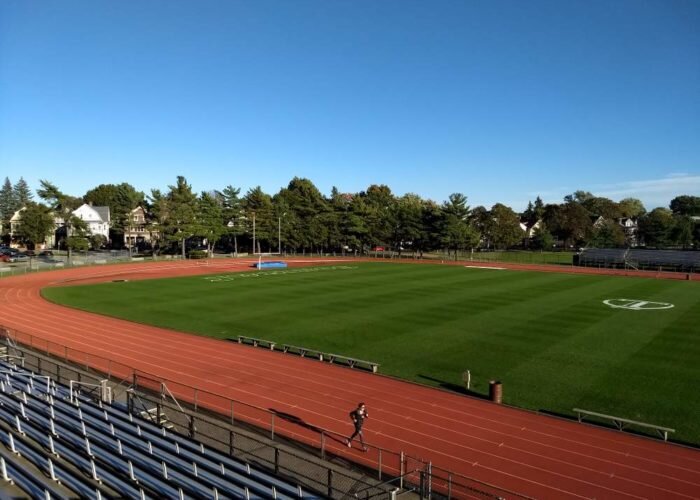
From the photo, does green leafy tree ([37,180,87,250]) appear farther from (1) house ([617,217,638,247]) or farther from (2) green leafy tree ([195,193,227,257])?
(1) house ([617,217,638,247])

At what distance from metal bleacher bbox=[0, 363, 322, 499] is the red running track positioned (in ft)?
16.4

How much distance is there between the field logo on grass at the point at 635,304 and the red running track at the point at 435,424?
26.9 m

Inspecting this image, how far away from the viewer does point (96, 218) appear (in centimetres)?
12050

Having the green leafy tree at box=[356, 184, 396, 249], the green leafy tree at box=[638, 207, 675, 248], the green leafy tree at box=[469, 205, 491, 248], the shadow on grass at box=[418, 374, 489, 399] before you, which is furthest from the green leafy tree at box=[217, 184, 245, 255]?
the green leafy tree at box=[638, 207, 675, 248]

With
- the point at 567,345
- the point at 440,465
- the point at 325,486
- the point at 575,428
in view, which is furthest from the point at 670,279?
the point at 325,486

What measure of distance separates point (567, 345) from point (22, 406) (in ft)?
84.3

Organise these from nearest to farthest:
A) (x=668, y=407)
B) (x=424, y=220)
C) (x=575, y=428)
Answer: (x=575, y=428) → (x=668, y=407) → (x=424, y=220)

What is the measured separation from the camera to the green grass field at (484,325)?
2098cm

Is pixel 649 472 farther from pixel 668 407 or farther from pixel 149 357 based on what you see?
pixel 149 357

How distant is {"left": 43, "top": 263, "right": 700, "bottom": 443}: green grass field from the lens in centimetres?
2098

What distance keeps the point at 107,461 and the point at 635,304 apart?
42.5 meters

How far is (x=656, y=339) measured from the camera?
29031mm

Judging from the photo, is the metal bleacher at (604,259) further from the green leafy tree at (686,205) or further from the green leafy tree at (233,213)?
the green leafy tree at (686,205)

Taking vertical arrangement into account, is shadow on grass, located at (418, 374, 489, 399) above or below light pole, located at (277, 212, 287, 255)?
below
